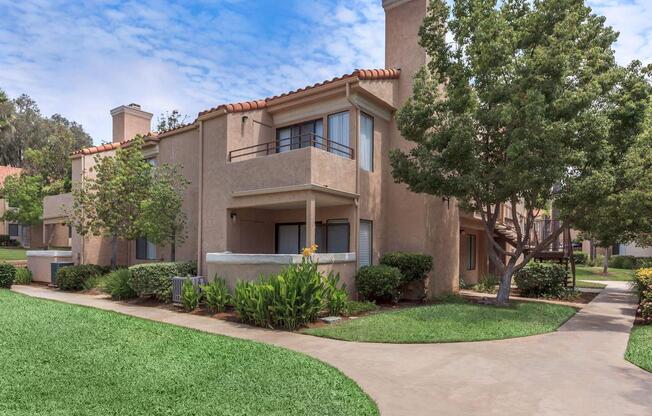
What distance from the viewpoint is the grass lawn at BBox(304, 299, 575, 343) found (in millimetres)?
9320

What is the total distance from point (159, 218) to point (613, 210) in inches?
588

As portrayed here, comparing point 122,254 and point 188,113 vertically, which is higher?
point 188,113

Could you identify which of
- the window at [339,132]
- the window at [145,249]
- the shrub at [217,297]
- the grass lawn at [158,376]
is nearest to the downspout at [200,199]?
the shrub at [217,297]

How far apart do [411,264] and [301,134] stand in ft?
20.1

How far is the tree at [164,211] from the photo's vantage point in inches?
638

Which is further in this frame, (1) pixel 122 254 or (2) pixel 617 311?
(1) pixel 122 254

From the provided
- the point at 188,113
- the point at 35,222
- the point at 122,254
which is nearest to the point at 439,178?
the point at 122,254

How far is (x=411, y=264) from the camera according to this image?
1459 centimetres

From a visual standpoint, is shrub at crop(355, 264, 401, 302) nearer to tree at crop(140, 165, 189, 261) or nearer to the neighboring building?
the neighboring building

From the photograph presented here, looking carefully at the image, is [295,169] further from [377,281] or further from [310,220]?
[377,281]

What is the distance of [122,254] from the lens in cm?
2098

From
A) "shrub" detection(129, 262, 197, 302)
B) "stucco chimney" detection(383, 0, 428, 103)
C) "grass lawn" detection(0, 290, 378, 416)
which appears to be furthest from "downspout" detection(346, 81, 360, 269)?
"grass lawn" detection(0, 290, 378, 416)

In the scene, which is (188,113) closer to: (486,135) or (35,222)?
(35,222)

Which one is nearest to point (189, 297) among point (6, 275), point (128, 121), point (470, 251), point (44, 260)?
point (6, 275)
